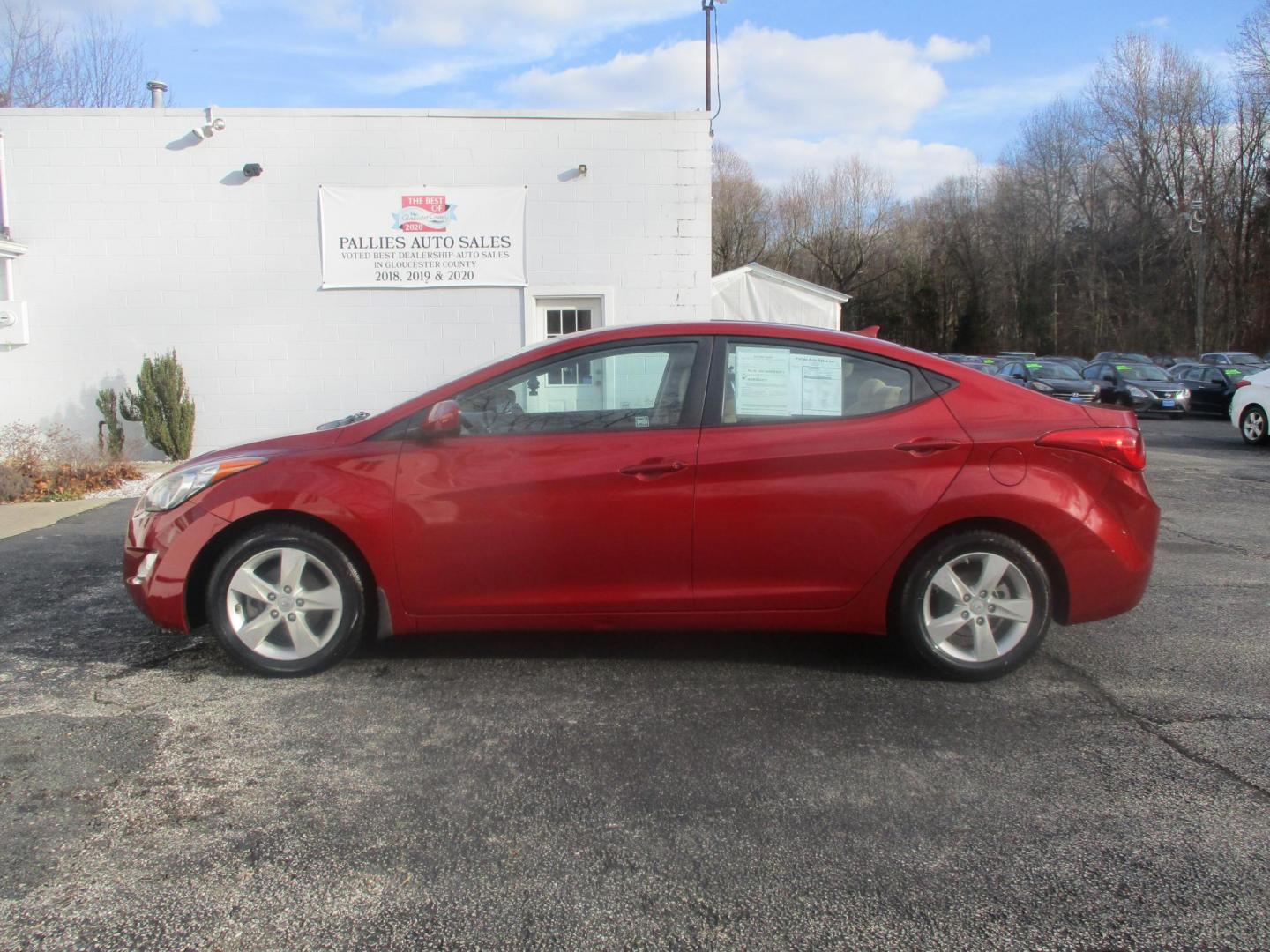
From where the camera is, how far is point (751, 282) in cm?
2388

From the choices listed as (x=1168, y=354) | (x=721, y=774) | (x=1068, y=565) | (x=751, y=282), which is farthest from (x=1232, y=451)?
(x=1168, y=354)

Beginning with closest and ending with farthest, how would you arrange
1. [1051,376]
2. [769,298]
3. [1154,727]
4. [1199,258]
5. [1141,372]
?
[1154,727], [769,298], [1141,372], [1051,376], [1199,258]

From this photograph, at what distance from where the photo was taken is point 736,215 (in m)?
54.6

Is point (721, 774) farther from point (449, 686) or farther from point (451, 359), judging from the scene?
point (451, 359)

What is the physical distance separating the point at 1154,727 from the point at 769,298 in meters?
21.0

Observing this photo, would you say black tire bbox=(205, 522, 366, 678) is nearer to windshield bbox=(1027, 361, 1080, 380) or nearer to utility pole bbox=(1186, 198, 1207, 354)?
windshield bbox=(1027, 361, 1080, 380)

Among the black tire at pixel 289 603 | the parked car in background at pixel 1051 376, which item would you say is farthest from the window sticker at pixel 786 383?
the parked car in background at pixel 1051 376

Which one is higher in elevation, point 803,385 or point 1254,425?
point 803,385

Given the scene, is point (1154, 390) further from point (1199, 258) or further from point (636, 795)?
point (636, 795)

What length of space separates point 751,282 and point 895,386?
797 inches

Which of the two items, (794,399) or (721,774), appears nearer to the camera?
(721,774)

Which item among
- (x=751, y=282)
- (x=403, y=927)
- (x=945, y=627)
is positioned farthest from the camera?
(x=751, y=282)

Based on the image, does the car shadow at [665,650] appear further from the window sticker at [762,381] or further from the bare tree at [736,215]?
the bare tree at [736,215]

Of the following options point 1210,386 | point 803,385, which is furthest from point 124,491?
point 1210,386
